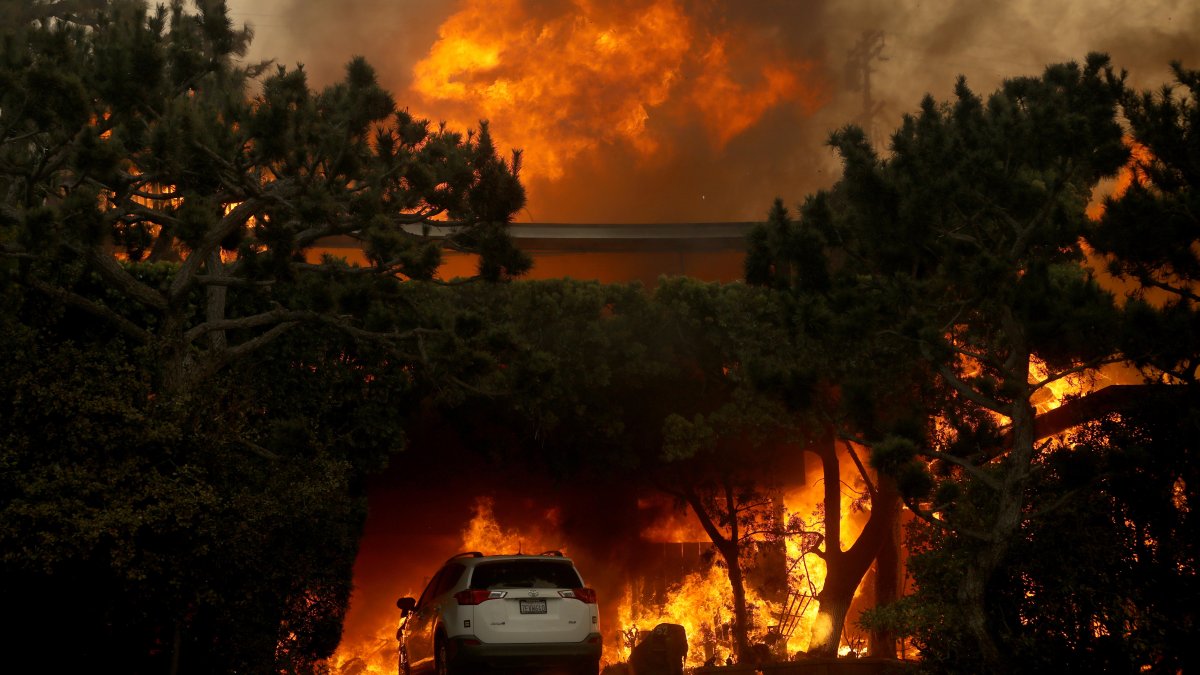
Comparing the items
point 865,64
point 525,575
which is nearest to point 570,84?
point 865,64

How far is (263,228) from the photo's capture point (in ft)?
52.2

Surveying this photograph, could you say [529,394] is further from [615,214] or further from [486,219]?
[615,214]

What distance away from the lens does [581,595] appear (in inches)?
552

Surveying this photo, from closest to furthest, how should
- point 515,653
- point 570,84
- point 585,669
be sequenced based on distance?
point 515,653
point 585,669
point 570,84

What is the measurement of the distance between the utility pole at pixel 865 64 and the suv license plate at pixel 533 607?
36.6 metres

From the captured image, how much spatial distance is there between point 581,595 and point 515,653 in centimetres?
110

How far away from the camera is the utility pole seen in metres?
46.6

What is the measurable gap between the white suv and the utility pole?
119ft

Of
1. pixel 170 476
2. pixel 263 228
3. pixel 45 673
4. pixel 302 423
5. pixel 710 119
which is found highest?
pixel 710 119

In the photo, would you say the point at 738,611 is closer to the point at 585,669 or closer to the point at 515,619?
the point at 585,669

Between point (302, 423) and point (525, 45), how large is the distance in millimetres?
32252

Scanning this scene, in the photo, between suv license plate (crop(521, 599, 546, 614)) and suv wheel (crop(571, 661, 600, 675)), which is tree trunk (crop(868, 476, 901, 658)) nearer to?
suv wheel (crop(571, 661, 600, 675))

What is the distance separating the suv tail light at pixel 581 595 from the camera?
45.6 ft

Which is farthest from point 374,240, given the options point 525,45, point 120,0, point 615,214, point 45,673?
point 525,45
